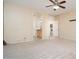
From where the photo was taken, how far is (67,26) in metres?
9.76

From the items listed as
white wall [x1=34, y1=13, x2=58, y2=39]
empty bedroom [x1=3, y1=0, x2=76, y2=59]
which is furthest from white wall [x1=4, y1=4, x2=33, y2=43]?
white wall [x1=34, y1=13, x2=58, y2=39]

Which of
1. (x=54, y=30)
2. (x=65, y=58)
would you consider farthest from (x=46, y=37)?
(x=65, y=58)

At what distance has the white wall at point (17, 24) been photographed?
6.65 m

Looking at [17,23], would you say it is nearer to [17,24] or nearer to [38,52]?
[17,24]

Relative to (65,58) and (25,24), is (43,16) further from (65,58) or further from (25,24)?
(65,58)

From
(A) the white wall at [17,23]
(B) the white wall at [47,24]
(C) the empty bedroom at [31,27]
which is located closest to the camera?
(C) the empty bedroom at [31,27]

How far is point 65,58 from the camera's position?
374 centimetres

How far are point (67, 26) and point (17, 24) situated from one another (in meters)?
4.81

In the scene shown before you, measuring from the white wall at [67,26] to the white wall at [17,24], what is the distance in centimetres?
361

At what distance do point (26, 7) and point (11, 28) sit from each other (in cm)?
197

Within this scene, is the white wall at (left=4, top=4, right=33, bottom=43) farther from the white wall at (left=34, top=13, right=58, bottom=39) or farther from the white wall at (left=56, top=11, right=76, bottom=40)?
the white wall at (left=56, top=11, right=76, bottom=40)

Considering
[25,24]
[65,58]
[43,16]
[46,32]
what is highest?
[43,16]

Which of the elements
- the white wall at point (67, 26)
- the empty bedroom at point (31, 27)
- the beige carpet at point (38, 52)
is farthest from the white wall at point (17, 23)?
the white wall at point (67, 26)

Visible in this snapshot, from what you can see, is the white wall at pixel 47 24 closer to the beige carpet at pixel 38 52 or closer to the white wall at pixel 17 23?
the white wall at pixel 17 23
